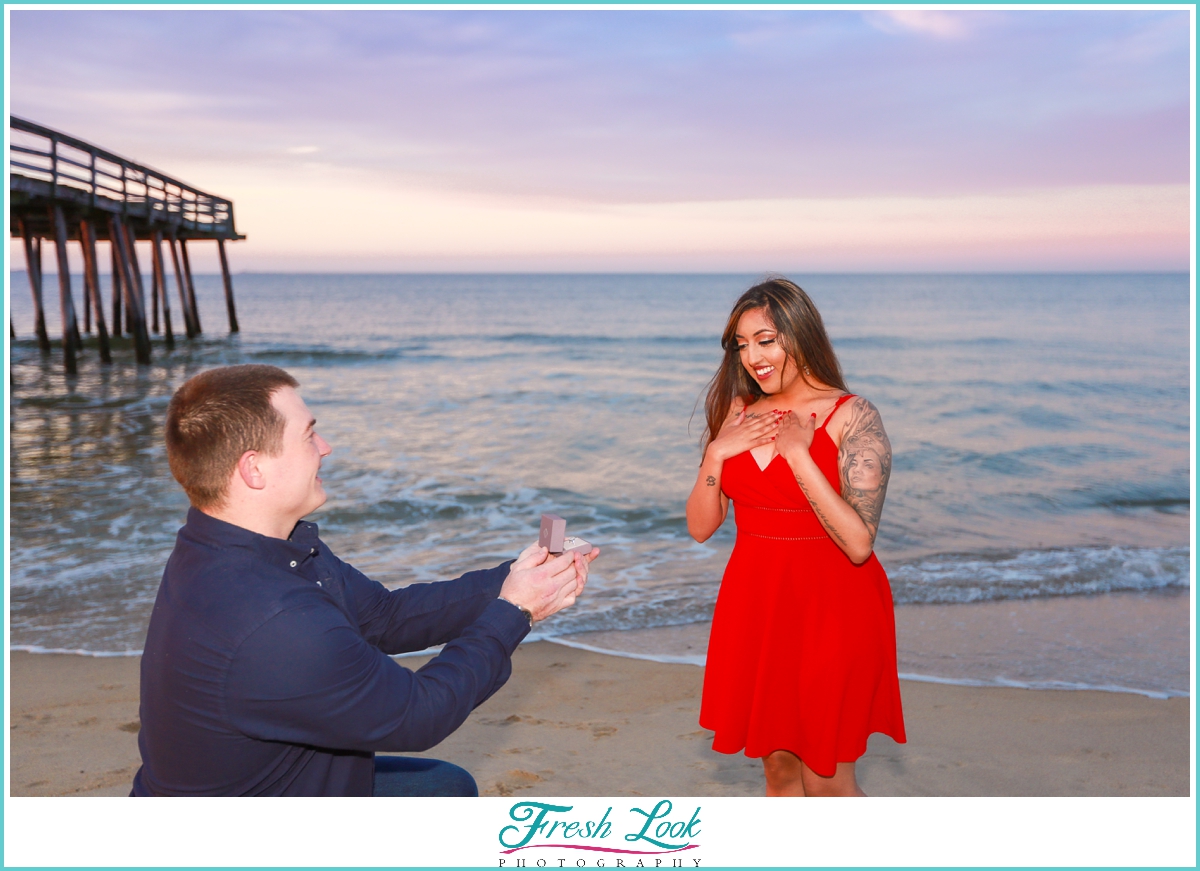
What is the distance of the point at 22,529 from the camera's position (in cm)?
867

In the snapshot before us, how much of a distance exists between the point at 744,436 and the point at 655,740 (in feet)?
6.70

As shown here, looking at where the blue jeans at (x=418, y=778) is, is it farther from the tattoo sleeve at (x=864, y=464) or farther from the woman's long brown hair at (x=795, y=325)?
the woman's long brown hair at (x=795, y=325)

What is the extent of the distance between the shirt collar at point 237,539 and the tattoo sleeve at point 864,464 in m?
1.79

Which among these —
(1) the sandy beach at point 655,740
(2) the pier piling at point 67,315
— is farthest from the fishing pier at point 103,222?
(1) the sandy beach at point 655,740

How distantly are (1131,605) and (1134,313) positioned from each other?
1803 inches

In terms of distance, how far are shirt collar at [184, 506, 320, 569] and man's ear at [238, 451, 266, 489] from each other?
101 mm

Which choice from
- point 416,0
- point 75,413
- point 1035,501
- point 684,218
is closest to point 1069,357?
point 684,218

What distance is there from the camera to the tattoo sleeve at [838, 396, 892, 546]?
9.70 feet

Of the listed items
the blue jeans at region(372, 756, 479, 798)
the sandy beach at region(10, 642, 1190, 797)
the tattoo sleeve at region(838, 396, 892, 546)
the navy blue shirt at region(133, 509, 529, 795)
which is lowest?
the sandy beach at region(10, 642, 1190, 797)

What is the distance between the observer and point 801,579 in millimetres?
3061

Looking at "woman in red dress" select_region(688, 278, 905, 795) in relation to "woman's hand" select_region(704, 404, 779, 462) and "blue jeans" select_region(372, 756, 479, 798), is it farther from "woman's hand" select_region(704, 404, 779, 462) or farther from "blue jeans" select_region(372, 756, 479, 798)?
"blue jeans" select_region(372, 756, 479, 798)

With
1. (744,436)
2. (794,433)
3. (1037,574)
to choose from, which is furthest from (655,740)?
(1037,574)

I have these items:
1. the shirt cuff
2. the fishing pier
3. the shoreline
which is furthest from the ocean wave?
the fishing pier

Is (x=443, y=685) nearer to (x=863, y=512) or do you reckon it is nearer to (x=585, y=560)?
(x=585, y=560)
